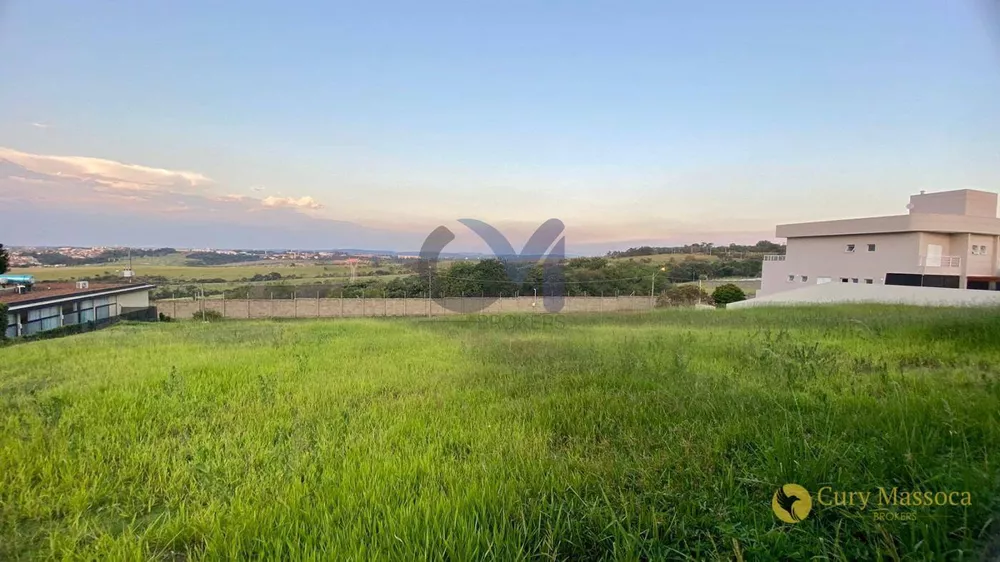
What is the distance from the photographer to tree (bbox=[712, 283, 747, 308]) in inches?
735

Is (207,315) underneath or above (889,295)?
underneath

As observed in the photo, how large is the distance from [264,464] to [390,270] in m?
13.1

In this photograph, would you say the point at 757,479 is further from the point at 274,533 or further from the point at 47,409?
the point at 47,409

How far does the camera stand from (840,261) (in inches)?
691

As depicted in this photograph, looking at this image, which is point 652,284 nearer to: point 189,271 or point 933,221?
point 933,221

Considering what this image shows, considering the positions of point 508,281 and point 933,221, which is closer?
point 933,221

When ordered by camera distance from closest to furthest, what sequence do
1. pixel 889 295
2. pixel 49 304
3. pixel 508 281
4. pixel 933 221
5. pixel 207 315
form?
pixel 49 304 → pixel 933 221 → pixel 889 295 → pixel 508 281 → pixel 207 315

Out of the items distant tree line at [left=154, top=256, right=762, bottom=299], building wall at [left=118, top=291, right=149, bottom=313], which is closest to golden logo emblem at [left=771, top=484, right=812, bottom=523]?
distant tree line at [left=154, top=256, right=762, bottom=299]

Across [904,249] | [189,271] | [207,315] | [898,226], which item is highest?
[898,226]

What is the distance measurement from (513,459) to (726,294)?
1992 cm

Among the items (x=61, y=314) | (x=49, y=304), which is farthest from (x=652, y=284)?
(x=61, y=314)

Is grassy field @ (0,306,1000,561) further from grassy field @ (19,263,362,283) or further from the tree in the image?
the tree

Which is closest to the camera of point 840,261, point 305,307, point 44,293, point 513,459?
point 513,459

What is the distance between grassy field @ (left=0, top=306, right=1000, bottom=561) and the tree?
16.5 m
